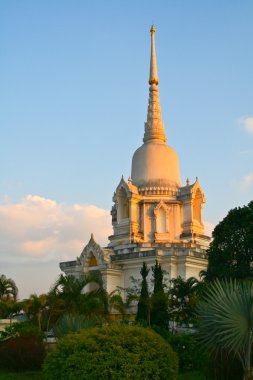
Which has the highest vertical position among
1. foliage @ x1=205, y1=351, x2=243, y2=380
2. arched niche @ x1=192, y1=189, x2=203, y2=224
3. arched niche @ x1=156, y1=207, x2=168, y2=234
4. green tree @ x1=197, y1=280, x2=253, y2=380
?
arched niche @ x1=192, y1=189, x2=203, y2=224

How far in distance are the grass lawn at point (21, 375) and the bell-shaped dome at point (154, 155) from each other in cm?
3017

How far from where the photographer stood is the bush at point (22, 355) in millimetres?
21125

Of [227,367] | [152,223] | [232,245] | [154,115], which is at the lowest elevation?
[227,367]

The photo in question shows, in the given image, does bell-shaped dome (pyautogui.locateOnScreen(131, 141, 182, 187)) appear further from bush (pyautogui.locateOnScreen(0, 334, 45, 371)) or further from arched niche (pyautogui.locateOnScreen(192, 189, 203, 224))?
bush (pyautogui.locateOnScreen(0, 334, 45, 371))

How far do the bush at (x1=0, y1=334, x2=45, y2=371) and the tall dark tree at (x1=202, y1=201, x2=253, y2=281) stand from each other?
13.0 meters

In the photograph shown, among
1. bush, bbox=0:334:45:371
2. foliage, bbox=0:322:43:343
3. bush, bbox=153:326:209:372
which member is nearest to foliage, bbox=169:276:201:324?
foliage, bbox=0:322:43:343

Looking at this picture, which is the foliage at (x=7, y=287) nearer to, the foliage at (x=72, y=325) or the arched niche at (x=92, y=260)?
the arched niche at (x=92, y=260)

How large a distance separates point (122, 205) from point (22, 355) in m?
29.5

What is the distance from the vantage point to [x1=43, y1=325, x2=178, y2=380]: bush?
15.9m

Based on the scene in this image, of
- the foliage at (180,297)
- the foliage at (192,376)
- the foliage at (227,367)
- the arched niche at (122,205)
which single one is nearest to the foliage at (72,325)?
the foliage at (192,376)

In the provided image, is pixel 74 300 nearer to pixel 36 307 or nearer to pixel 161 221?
pixel 36 307

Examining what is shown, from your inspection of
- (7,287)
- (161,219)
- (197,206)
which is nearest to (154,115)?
(197,206)

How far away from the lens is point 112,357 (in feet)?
52.6

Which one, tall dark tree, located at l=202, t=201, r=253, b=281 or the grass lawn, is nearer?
the grass lawn
